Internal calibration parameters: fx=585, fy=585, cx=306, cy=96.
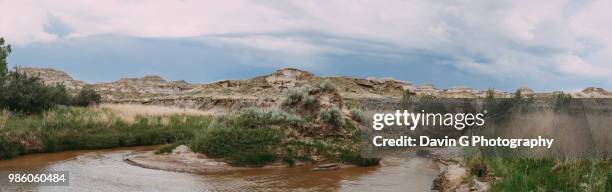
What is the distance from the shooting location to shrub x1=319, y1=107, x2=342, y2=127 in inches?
742

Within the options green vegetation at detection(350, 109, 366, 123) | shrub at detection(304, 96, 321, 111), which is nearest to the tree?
shrub at detection(304, 96, 321, 111)

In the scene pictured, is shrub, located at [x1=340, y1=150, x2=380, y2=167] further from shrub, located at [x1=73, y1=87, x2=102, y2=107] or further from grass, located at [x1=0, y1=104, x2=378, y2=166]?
shrub, located at [x1=73, y1=87, x2=102, y2=107]

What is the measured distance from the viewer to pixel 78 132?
21.0 m

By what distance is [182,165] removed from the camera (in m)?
16.4

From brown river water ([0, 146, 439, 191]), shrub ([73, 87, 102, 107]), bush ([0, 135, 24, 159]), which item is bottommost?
brown river water ([0, 146, 439, 191])

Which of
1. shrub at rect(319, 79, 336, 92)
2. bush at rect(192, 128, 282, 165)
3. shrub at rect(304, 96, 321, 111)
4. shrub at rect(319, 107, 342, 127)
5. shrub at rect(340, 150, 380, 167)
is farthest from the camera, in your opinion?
shrub at rect(319, 79, 336, 92)

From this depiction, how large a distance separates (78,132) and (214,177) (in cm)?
844

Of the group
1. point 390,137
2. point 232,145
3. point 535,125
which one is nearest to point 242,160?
point 232,145

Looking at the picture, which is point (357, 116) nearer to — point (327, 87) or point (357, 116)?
point (357, 116)

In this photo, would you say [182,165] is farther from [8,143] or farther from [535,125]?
[535,125]

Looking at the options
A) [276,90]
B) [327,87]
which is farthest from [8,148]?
[276,90]

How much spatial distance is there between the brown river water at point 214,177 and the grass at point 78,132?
669 mm

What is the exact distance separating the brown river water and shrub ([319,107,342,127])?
2.05 meters

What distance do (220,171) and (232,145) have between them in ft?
4.52
